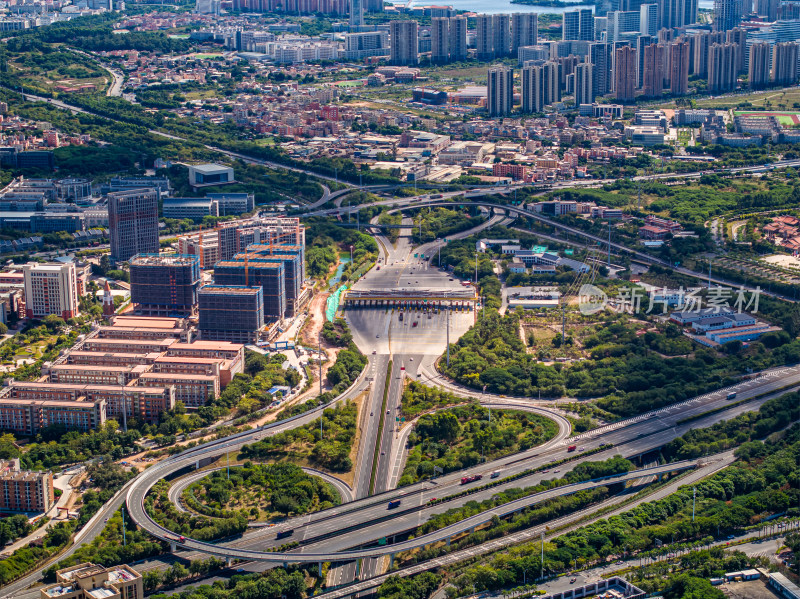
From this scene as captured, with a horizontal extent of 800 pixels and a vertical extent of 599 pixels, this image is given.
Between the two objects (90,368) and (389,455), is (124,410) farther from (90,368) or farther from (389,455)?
(389,455)

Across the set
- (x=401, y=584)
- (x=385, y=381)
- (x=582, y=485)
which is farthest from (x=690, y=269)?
(x=401, y=584)

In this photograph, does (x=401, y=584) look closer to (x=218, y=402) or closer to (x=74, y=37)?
(x=218, y=402)

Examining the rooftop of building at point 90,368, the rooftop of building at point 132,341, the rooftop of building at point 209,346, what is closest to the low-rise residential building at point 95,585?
the rooftop of building at point 90,368

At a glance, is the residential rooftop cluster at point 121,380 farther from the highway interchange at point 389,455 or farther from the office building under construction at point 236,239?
the office building under construction at point 236,239

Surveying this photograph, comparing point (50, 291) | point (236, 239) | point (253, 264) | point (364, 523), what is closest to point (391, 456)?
point (364, 523)

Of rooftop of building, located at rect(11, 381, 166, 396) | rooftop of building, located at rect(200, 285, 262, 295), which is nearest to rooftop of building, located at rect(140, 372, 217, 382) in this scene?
rooftop of building, located at rect(11, 381, 166, 396)

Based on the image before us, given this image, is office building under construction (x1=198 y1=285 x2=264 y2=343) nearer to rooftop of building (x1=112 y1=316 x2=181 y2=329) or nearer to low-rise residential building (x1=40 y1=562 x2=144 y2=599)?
rooftop of building (x1=112 y1=316 x2=181 y2=329)
